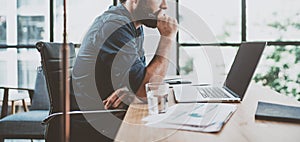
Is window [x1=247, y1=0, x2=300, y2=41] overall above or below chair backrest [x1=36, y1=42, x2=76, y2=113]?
above

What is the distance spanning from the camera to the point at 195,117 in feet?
4.06

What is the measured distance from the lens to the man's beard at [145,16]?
6.97ft

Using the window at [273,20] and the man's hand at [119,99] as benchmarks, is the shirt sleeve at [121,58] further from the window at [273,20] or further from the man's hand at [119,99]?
the window at [273,20]

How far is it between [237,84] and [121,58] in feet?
1.84

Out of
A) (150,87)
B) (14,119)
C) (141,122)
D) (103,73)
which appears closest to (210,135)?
(141,122)

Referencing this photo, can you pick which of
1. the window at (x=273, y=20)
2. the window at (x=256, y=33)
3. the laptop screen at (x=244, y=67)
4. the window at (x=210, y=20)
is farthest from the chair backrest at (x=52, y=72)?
the window at (x=273, y=20)

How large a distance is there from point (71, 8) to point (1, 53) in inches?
38.7

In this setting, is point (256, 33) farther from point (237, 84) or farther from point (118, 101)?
point (118, 101)

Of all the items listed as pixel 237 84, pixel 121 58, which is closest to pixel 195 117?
pixel 237 84

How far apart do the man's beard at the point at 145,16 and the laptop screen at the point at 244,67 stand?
0.50 meters

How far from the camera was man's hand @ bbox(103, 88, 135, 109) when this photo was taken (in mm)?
1775

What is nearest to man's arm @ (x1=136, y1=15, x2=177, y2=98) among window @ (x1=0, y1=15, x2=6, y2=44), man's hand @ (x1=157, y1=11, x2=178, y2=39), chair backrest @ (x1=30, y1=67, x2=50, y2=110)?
man's hand @ (x1=157, y1=11, x2=178, y2=39)

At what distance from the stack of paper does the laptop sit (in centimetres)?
16

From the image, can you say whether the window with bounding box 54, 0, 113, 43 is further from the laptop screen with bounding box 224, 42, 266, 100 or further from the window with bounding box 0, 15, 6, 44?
the laptop screen with bounding box 224, 42, 266, 100
